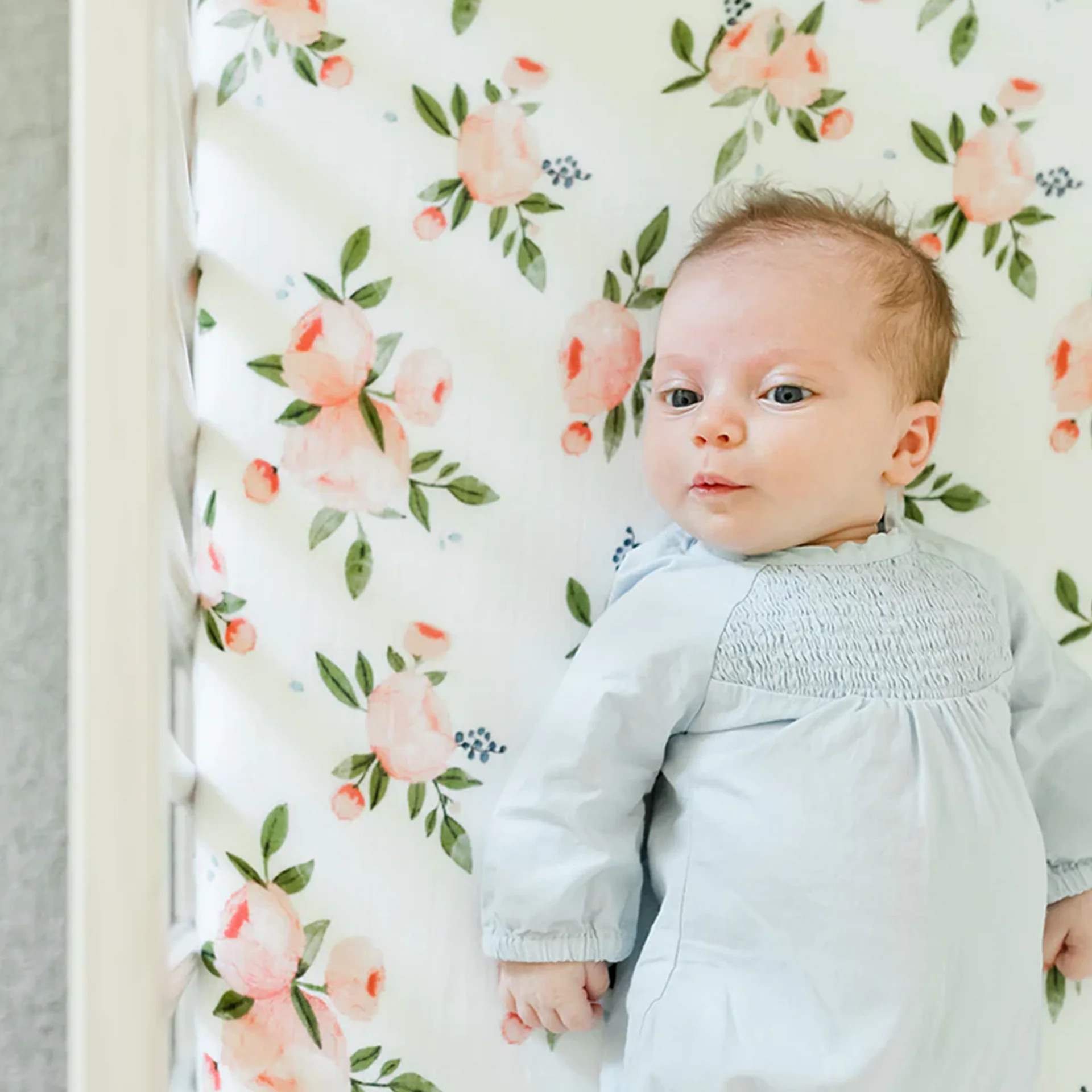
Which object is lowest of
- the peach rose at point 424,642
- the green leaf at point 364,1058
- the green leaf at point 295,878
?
the green leaf at point 364,1058

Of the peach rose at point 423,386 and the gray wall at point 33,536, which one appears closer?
the peach rose at point 423,386

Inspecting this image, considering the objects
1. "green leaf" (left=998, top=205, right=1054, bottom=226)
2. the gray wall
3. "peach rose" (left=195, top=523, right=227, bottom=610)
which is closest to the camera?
"peach rose" (left=195, top=523, right=227, bottom=610)

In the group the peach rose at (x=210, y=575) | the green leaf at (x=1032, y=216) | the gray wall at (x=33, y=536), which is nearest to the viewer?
the peach rose at (x=210, y=575)

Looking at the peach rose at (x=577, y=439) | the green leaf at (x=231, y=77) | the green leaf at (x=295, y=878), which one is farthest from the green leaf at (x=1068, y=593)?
the green leaf at (x=231, y=77)

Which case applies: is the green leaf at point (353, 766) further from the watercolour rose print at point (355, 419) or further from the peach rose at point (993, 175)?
the peach rose at point (993, 175)

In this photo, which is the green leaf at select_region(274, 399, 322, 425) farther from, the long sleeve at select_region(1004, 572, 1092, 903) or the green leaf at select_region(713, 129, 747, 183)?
the long sleeve at select_region(1004, 572, 1092, 903)

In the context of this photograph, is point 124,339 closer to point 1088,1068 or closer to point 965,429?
point 965,429

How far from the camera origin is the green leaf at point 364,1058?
2.53ft

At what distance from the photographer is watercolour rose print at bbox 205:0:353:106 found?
799mm

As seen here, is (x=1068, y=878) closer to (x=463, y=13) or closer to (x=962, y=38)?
(x=962, y=38)

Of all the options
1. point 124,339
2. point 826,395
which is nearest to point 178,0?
point 124,339

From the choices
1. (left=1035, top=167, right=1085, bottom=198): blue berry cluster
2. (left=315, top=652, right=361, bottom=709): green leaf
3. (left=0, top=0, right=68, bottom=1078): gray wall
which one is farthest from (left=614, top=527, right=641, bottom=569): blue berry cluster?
(left=0, top=0, right=68, bottom=1078): gray wall

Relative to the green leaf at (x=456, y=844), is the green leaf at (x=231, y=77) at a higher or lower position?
higher

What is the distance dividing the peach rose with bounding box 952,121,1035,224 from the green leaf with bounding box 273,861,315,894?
68 cm
